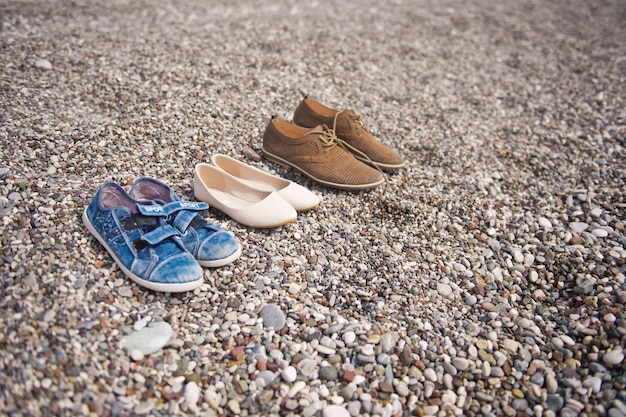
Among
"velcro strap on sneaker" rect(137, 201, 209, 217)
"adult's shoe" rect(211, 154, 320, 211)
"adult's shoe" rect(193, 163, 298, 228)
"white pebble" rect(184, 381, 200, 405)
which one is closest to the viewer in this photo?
"white pebble" rect(184, 381, 200, 405)

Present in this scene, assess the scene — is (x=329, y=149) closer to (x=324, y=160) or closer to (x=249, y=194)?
(x=324, y=160)

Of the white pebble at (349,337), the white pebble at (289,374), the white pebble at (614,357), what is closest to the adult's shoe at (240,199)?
the white pebble at (349,337)

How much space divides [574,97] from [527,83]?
69 centimetres

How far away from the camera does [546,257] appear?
3.57m

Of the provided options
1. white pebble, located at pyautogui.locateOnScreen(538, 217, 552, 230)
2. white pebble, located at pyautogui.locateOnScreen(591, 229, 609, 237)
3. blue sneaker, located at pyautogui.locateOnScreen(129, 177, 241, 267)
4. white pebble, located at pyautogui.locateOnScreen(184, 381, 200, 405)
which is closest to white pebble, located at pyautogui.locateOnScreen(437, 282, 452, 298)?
white pebble, located at pyautogui.locateOnScreen(538, 217, 552, 230)

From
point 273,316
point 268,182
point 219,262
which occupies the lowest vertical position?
point 273,316

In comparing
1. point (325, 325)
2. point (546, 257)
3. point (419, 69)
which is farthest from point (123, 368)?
point (419, 69)

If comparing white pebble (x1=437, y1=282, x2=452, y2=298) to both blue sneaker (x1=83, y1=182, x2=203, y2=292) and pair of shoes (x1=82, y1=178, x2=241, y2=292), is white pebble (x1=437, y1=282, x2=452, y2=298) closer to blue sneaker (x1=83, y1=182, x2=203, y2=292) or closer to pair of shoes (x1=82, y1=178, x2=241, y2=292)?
pair of shoes (x1=82, y1=178, x2=241, y2=292)

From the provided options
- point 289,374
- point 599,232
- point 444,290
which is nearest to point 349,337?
point 289,374

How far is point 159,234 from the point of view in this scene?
2.82 metres

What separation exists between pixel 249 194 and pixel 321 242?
74 cm

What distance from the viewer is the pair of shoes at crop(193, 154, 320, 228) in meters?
3.36

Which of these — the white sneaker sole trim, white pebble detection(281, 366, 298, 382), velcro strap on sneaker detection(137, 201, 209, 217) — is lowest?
white pebble detection(281, 366, 298, 382)

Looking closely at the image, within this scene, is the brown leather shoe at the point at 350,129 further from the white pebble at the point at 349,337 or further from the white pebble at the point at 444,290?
the white pebble at the point at 349,337
